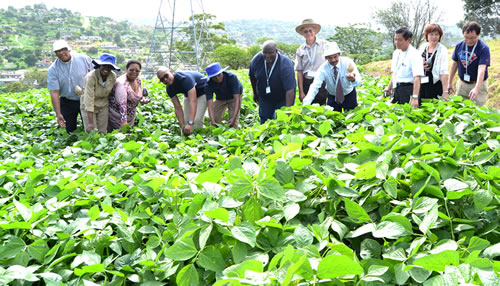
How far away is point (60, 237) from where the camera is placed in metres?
1.74

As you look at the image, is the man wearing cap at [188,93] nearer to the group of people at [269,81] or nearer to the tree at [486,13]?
the group of people at [269,81]

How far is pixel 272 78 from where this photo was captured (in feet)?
17.6

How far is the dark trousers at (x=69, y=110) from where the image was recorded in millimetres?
5953

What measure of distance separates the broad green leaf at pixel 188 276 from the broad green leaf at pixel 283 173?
0.61m

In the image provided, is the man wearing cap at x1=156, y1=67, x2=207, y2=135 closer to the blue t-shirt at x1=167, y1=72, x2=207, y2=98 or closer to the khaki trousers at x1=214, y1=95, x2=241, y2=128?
the blue t-shirt at x1=167, y1=72, x2=207, y2=98

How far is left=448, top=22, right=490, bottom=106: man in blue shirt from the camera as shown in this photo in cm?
492

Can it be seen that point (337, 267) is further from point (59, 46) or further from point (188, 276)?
point (59, 46)

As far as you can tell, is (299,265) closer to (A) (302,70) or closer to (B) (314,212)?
(B) (314,212)

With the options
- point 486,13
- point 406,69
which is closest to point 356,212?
point 406,69

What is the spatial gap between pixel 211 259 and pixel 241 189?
0.31 meters

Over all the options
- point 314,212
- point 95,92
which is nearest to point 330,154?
point 314,212

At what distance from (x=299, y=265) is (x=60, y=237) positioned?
119 centimetres

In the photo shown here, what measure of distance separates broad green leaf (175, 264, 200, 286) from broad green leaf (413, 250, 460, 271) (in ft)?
2.37

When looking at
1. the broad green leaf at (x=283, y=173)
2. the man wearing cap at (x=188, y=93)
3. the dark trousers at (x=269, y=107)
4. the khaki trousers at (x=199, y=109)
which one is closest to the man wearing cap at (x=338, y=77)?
the dark trousers at (x=269, y=107)
